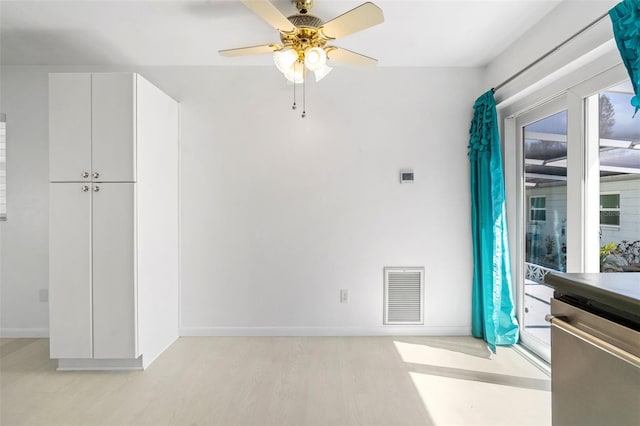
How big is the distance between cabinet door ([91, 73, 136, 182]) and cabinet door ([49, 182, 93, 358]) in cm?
24

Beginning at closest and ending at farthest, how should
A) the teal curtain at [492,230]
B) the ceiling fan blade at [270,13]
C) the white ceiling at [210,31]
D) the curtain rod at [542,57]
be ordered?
the ceiling fan blade at [270,13]
the curtain rod at [542,57]
the white ceiling at [210,31]
the teal curtain at [492,230]

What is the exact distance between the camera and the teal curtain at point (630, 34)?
140 centimetres

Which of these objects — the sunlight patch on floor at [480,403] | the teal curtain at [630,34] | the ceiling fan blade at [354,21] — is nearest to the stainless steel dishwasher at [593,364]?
the sunlight patch on floor at [480,403]

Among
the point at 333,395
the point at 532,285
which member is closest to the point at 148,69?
the point at 333,395

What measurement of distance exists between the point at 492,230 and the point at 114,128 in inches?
118

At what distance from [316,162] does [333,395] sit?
1876mm

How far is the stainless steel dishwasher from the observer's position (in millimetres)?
793

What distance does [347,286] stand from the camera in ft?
9.87

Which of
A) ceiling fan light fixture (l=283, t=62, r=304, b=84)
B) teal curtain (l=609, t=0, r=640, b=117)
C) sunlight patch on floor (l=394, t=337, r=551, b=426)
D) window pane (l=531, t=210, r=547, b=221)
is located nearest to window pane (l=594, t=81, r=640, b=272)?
teal curtain (l=609, t=0, r=640, b=117)

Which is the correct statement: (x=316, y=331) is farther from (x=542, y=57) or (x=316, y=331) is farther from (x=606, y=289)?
(x=542, y=57)

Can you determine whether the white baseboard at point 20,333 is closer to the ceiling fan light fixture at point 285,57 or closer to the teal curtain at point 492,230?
the ceiling fan light fixture at point 285,57

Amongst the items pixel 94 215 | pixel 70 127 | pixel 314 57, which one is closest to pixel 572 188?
pixel 314 57

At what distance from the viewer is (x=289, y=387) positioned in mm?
2152

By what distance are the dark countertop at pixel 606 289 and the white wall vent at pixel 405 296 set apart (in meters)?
1.91
